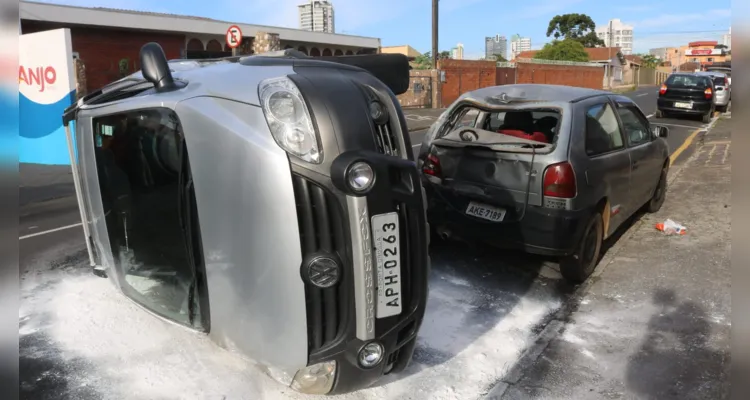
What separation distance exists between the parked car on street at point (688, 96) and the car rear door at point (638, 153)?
A: 45.4 feet

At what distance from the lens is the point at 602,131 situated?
16.1 feet

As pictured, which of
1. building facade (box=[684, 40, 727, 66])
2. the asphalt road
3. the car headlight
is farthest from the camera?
the asphalt road

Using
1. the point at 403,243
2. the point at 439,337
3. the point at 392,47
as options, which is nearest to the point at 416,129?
the point at 439,337

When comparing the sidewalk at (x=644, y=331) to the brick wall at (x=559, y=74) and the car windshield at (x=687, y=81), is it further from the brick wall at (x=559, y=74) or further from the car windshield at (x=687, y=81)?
the brick wall at (x=559, y=74)

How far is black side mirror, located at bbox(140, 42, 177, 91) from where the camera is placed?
2.71 metres

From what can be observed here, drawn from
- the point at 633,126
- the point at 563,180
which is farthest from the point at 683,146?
the point at 563,180

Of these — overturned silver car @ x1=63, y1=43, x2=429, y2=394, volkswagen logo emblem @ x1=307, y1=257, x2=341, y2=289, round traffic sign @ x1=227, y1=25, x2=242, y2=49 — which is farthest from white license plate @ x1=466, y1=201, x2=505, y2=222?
round traffic sign @ x1=227, y1=25, x2=242, y2=49

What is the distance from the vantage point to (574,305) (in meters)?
4.29

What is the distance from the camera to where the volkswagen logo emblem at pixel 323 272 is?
2.25 meters

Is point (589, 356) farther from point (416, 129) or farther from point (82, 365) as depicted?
point (416, 129)

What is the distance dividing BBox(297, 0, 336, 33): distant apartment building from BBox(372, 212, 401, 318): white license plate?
6171 cm

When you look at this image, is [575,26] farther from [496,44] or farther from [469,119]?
[469,119]

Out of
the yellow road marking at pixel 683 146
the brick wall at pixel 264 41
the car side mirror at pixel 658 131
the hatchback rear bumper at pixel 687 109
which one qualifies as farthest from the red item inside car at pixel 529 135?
the brick wall at pixel 264 41

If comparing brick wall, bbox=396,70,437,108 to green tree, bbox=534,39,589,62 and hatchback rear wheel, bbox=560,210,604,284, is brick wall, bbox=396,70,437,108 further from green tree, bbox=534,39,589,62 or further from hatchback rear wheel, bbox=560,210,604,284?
green tree, bbox=534,39,589,62
